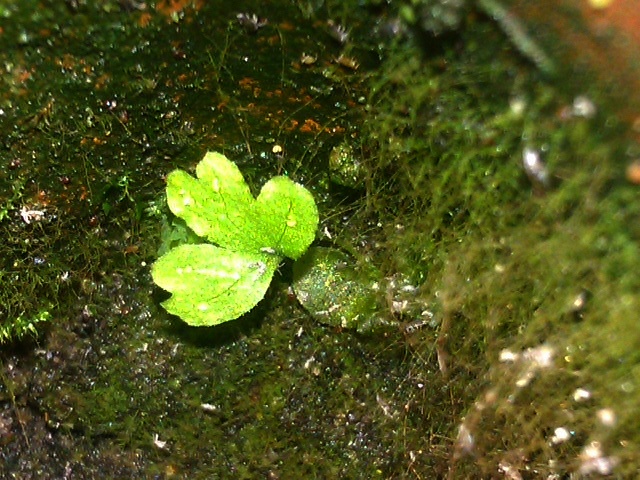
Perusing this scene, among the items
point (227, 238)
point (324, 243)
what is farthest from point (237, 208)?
point (324, 243)

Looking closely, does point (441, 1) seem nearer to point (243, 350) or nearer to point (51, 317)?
point (243, 350)

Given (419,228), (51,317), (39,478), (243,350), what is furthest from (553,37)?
(39,478)

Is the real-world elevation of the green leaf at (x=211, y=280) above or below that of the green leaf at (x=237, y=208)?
below

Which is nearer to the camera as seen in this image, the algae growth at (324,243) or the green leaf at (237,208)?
the algae growth at (324,243)

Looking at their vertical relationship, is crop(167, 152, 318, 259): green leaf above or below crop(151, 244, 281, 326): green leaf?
above

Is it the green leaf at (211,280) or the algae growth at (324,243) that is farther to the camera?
the green leaf at (211,280)
